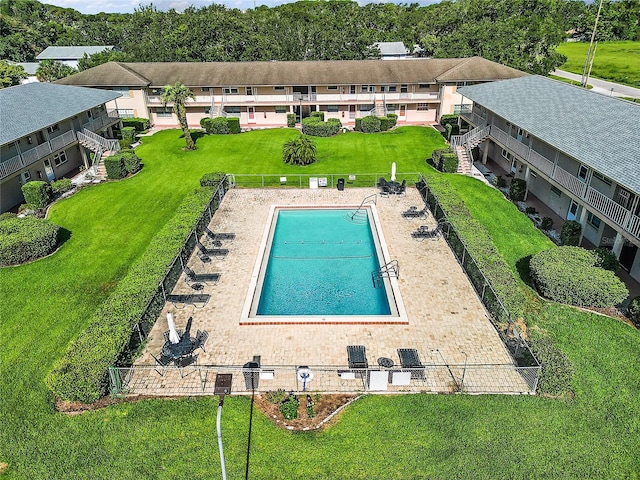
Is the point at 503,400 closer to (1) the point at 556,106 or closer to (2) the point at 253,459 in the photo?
(2) the point at 253,459

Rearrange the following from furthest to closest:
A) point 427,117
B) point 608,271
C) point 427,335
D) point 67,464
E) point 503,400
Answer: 1. point 427,117
2. point 608,271
3. point 427,335
4. point 503,400
5. point 67,464

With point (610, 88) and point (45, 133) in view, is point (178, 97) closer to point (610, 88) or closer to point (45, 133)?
point (45, 133)

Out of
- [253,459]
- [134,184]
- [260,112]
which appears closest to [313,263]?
[253,459]

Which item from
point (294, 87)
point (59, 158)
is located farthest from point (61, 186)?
point (294, 87)

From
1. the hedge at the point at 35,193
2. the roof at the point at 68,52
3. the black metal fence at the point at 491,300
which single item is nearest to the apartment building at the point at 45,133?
the hedge at the point at 35,193

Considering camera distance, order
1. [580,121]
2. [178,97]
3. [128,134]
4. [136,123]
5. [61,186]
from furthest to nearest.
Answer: [136,123] → [128,134] → [178,97] → [61,186] → [580,121]

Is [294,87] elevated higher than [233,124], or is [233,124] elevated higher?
[294,87]
